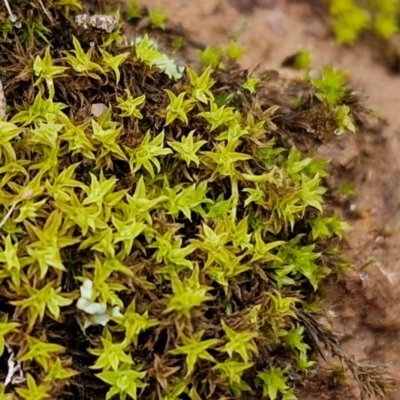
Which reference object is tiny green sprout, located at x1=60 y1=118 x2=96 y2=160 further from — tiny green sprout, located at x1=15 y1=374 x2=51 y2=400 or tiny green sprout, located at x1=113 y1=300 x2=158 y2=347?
tiny green sprout, located at x1=15 y1=374 x2=51 y2=400

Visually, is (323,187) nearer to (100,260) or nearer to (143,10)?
(100,260)

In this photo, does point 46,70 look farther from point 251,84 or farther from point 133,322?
point 133,322

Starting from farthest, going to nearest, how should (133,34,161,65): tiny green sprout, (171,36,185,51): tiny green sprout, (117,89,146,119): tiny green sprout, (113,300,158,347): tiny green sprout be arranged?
(171,36,185,51): tiny green sprout
(133,34,161,65): tiny green sprout
(117,89,146,119): tiny green sprout
(113,300,158,347): tiny green sprout

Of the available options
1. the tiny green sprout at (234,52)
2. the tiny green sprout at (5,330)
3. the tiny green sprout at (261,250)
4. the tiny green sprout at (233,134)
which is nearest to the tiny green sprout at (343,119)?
the tiny green sprout at (233,134)

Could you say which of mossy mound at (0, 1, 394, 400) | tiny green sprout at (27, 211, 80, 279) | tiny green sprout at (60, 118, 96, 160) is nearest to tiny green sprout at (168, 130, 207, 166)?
mossy mound at (0, 1, 394, 400)

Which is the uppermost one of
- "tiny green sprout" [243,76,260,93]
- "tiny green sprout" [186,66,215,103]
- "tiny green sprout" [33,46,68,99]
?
"tiny green sprout" [243,76,260,93]

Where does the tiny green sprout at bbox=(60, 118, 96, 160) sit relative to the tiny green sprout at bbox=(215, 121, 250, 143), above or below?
below

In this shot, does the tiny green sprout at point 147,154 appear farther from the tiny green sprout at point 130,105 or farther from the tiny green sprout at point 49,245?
the tiny green sprout at point 49,245

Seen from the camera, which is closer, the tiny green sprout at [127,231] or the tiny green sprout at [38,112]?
the tiny green sprout at [127,231]
